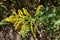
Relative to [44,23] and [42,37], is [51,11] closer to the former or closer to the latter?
[44,23]

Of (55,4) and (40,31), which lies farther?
(55,4)

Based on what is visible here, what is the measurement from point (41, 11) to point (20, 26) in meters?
0.45

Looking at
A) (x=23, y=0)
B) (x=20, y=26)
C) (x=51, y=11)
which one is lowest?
(x=20, y=26)

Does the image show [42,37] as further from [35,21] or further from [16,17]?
[16,17]

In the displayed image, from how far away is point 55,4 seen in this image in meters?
3.22

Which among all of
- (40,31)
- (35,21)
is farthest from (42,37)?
(35,21)

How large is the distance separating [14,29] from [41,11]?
57cm

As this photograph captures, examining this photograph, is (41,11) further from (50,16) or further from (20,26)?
(20,26)

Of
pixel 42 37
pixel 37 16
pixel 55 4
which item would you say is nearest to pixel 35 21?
pixel 37 16

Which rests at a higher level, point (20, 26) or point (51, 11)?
point (51, 11)

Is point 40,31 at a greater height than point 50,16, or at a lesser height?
lesser

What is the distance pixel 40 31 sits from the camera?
301cm

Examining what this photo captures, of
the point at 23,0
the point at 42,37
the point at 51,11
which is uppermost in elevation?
the point at 23,0

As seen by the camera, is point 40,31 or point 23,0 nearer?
point 40,31
